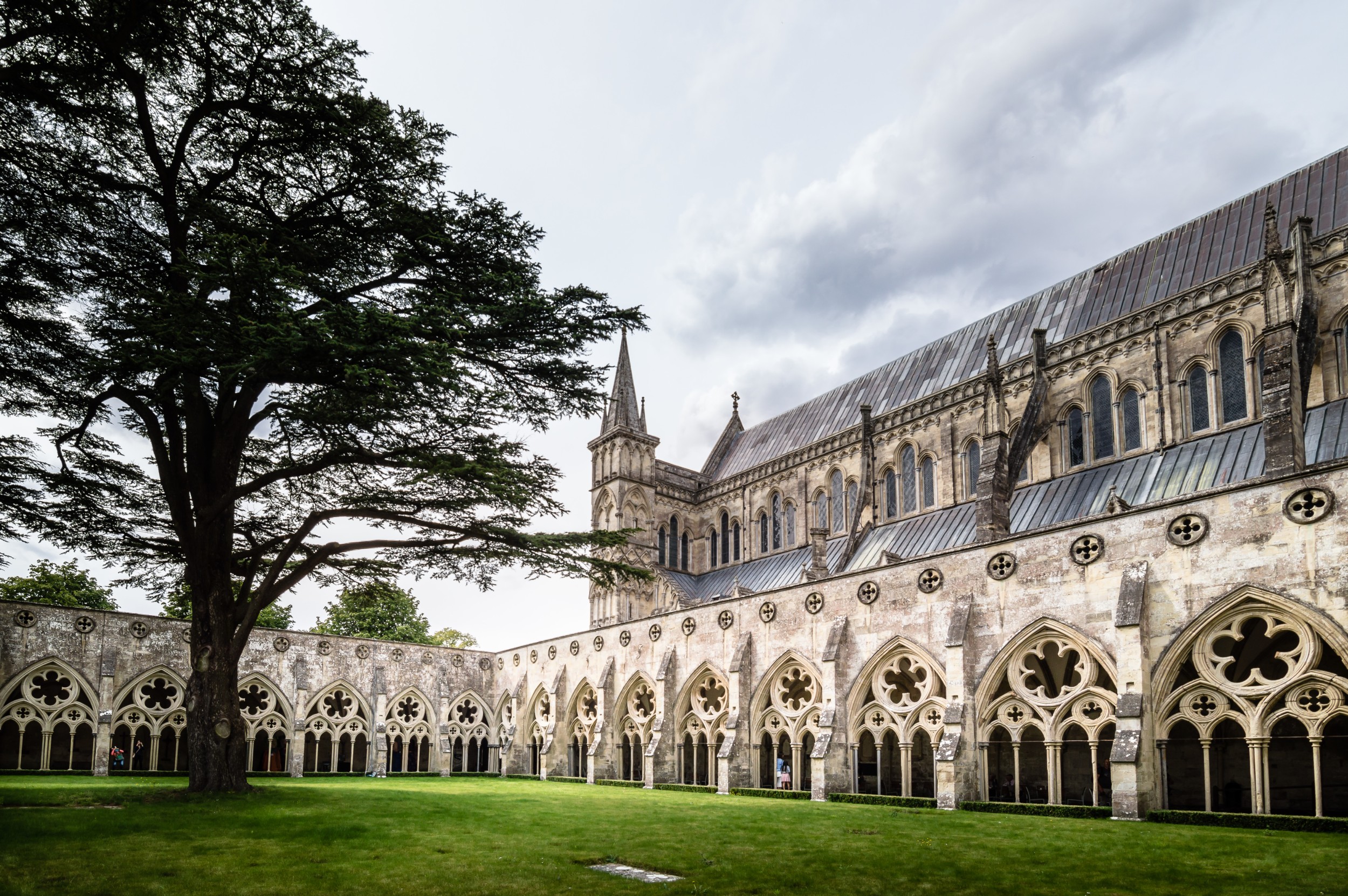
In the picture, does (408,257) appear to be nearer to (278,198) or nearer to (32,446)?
(278,198)

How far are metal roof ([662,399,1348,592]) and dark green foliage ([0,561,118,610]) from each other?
31078mm

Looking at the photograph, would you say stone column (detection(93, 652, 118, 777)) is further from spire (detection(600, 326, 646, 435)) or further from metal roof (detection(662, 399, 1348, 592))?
spire (detection(600, 326, 646, 435))

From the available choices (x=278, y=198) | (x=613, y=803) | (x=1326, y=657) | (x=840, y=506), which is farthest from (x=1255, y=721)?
(x=840, y=506)

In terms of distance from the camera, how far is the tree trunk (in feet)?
60.4

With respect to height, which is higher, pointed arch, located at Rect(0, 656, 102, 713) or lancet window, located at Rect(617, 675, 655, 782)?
pointed arch, located at Rect(0, 656, 102, 713)

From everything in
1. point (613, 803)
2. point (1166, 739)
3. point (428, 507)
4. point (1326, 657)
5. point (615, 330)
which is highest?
point (615, 330)

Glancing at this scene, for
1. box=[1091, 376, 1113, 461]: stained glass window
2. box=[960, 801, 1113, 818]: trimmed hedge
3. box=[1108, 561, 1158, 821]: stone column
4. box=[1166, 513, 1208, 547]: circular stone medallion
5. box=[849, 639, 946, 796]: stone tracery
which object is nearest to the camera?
box=[1108, 561, 1158, 821]: stone column

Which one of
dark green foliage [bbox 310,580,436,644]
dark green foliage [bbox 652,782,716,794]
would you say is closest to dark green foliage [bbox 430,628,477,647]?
dark green foliage [bbox 310,580,436,644]

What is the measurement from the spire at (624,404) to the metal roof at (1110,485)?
11.6 metres

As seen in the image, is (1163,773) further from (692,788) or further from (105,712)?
(105,712)

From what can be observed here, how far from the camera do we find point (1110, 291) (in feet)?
97.8

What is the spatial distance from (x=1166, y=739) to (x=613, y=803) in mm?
10765

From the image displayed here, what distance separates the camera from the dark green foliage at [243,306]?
15406mm

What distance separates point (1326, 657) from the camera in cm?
1498
